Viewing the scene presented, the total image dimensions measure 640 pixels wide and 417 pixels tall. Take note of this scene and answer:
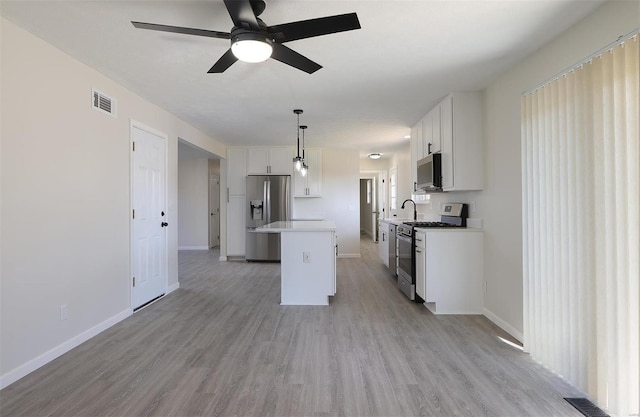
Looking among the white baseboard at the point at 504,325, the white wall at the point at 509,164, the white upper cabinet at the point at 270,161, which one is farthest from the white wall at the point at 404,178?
the white baseboard at the point at 504,325

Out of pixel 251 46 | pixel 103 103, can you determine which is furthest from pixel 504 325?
pixel 103 103

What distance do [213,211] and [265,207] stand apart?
2.93 meters

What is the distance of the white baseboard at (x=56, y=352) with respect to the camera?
6.75ft

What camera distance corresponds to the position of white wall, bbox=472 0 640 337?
7.09ft

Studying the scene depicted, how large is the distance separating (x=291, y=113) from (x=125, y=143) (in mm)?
1964

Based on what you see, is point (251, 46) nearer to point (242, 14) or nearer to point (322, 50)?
point (242, 14)

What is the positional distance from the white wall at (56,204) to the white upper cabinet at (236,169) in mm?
3257

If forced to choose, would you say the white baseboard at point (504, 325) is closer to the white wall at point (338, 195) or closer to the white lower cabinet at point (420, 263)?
the white lower cabinet at point (420, 263)

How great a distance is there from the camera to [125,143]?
3297mm

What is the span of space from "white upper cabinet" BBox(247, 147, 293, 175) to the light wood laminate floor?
352 cm

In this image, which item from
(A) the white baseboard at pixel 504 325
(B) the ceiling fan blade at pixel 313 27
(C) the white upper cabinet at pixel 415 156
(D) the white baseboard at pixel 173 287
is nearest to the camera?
(B) the ceiling fan blade at pixel 313 27

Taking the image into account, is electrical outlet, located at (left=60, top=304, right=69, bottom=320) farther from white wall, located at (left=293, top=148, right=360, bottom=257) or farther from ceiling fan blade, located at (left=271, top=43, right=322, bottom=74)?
white wall, located at (left=293, top=148, right=360, bottom=257)

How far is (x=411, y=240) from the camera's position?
3762mm

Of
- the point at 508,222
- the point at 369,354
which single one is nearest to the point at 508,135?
the point at 508,222
